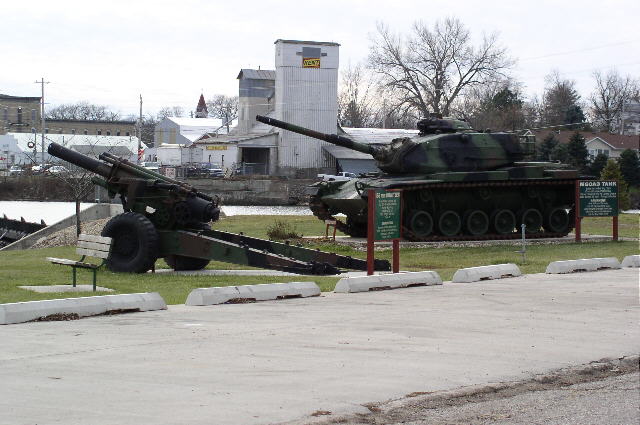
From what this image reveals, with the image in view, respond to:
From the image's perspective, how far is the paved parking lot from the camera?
7094 millimetres

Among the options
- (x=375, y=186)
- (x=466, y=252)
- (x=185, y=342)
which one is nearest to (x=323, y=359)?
(x=185, y=342)

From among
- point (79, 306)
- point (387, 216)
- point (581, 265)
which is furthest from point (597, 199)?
point (79, 306)

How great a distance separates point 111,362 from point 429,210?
19.2 m

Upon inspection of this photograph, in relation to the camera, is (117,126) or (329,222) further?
(117,126)

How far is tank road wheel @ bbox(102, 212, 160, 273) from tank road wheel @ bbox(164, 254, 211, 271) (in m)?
0.75

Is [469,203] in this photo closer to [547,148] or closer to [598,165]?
[598,165]

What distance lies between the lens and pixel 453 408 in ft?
23.9

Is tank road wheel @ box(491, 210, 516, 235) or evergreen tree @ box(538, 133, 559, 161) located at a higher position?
evergreen tree @ box(538, 133, 559, 161)

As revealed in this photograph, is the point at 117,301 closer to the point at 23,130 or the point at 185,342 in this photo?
the point at 185,342

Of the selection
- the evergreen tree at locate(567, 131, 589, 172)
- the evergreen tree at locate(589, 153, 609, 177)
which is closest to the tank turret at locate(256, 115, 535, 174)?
the evergreen tree at locate(589, 153, 609, 177)

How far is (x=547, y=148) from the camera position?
64.8m

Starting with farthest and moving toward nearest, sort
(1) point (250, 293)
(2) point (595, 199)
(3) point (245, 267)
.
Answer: (2) point (595, 199), (3) point (245, 267), (1) point (250, 293)

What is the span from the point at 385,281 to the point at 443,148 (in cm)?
1297

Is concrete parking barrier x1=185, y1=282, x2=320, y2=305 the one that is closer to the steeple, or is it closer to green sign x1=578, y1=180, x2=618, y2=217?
green sign x1=578, y1=180, x2=618, y2=217
